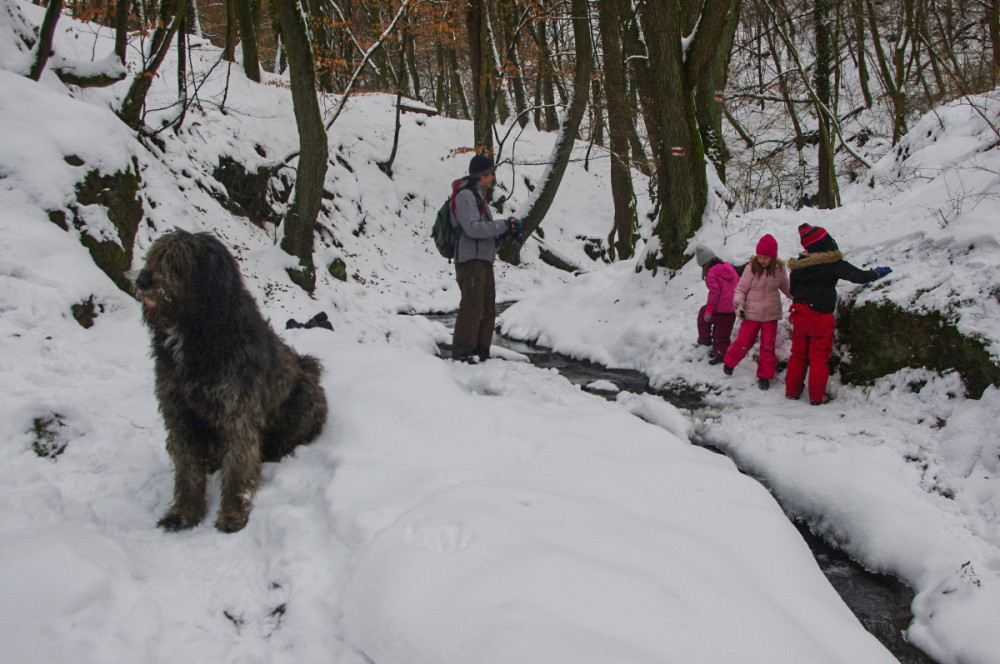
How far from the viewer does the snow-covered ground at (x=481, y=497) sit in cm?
203

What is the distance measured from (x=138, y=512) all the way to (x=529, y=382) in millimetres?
3700

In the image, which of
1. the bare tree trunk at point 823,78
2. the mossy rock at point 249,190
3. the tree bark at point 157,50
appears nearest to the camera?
the tree bark at point 157,50

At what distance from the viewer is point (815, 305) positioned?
17.2 ft

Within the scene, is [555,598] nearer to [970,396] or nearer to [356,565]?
[356,565]

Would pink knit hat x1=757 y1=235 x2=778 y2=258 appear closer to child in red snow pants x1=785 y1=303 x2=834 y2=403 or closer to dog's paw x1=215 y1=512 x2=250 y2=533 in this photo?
child in red snow pants x1=785 y1=303 x2=834 y2=403

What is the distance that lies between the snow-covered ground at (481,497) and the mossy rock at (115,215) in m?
0.12

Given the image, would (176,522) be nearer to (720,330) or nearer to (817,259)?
(817,259)

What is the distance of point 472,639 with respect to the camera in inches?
75.5

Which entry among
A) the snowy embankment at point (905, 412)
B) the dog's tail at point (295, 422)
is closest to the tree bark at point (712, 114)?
the snowy embankment at point (905, 412)

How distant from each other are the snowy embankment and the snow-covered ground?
0.07 ft

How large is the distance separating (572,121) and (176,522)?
12.0 metres

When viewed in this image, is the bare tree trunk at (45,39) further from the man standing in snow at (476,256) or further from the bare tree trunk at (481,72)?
the bare tree trunk at (481,72)

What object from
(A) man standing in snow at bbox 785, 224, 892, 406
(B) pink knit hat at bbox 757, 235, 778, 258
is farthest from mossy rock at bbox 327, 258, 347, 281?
(A) man standing in snow at bbox 785, 224, 892, 406

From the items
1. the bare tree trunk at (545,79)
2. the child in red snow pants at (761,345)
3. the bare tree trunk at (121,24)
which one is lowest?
the child in red snow pants at (761,345)
